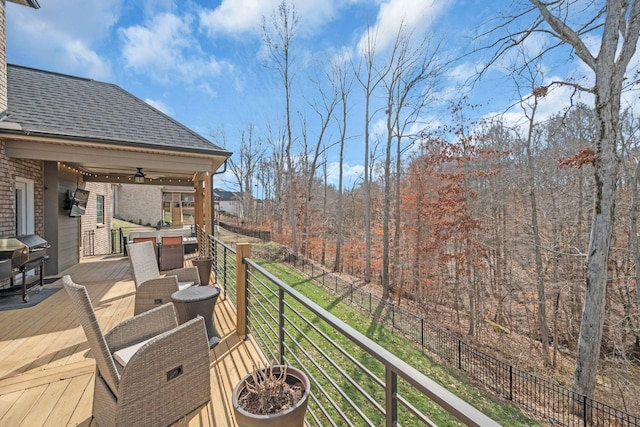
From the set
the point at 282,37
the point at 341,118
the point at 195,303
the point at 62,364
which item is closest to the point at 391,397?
the point at 195,303

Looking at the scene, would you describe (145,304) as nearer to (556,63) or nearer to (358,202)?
(556,63)

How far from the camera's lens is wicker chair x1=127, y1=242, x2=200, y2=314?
3.07 metres

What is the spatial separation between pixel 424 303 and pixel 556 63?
31.7 feet

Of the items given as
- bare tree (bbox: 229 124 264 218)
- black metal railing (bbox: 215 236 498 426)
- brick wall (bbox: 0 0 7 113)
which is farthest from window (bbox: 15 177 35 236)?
bare tree (bbox: 229 124 264 218)

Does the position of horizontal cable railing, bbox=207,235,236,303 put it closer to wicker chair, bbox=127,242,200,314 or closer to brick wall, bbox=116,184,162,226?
wicker chair, bbox=127,242,200,314

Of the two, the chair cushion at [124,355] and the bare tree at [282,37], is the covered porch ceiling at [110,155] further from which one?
the bare tree at [282,37]

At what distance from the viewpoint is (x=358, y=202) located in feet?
77.0

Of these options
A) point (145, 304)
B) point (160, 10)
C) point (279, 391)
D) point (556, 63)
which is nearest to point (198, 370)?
point (279, 391)

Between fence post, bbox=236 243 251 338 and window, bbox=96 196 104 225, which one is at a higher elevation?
window, bbox=96 196 104 225

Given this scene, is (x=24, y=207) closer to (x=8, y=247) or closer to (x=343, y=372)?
(x=8, y=247)

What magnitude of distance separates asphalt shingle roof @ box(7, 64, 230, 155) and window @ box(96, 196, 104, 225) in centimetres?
428

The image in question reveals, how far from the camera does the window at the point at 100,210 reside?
9.66 metres

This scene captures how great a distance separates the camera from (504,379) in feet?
21.6

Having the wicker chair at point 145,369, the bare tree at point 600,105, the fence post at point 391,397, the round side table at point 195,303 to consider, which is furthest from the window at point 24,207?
the bare tree at point 600,105
